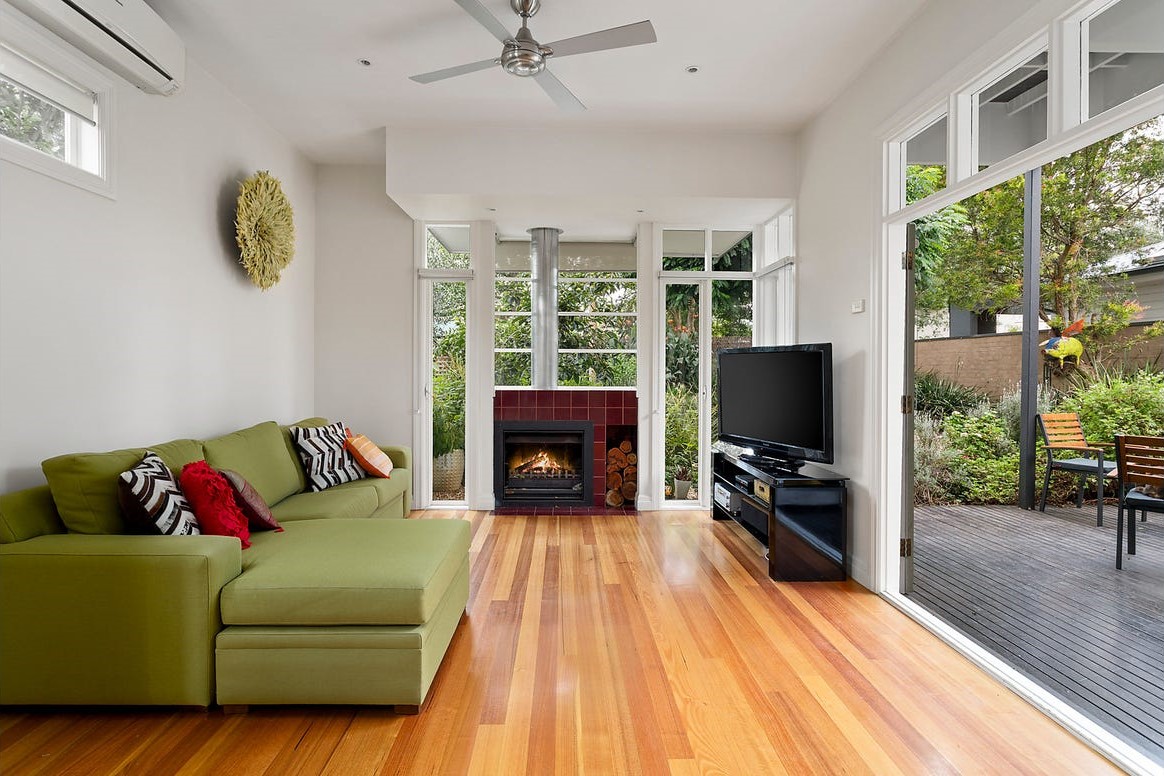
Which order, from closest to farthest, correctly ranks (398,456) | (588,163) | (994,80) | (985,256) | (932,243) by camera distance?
(994,80)
(588,163)
(398,456)
(985,256)
(932,243)

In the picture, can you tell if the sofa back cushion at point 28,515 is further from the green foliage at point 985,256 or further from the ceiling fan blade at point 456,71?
the green foliage at point 985,256

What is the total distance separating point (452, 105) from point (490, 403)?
233 centimetres

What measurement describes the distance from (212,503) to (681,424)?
12.1 feet

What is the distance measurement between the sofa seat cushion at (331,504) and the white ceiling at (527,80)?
239 cm

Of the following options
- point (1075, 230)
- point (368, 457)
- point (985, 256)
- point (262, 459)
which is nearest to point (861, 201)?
point (1075, 230)

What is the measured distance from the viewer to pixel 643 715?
2141mm

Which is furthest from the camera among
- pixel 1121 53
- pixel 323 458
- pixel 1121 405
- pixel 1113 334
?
pixel 323 458

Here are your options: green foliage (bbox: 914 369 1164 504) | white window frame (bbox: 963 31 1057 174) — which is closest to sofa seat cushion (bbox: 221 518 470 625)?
white window frame (bbox: 963 31 1057 174)

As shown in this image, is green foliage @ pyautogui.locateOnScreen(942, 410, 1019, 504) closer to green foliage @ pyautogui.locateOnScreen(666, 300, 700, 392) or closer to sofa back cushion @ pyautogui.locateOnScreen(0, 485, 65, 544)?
green foliage @ pyautogui.locateOnScreen(666, 300, 700, 392)

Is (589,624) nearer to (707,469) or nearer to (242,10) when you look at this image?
(707,469)

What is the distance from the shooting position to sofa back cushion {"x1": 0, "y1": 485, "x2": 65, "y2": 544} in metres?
2.14

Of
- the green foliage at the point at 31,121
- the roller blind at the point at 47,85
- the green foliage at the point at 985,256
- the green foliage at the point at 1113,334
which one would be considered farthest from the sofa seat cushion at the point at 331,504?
the green foliage at the point at 985,256

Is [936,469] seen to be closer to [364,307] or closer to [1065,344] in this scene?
[1065,344]

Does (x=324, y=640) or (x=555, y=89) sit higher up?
(x=555, y=89)
